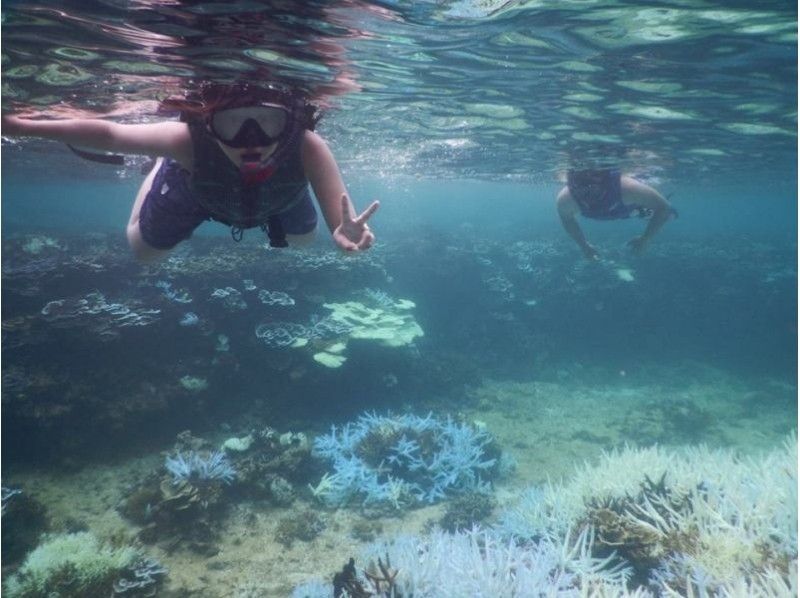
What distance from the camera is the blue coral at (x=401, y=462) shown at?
30.0 ft

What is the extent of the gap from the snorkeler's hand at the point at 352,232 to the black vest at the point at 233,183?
3.17 ft

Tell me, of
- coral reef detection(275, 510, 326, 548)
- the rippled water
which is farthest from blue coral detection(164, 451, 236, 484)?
the rippled water

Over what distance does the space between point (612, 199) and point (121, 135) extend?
10991 millimetres

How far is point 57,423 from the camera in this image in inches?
395

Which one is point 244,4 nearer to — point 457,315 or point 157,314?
point 157,314

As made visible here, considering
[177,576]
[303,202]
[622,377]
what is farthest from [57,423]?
[622,377]

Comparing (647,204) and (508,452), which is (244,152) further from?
(647,204)

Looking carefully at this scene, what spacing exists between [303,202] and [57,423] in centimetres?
834

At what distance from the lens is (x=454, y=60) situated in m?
9.48

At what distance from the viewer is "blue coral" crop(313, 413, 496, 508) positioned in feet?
30.0

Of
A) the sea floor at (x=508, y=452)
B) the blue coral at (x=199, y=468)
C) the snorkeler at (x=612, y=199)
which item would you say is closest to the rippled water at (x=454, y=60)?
the snorkeler at (x=612, y=199)

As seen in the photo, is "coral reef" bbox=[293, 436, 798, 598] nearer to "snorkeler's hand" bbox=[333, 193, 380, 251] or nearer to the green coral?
Answer: the green coral

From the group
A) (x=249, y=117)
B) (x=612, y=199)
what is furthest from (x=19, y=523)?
(x=612, y=199)

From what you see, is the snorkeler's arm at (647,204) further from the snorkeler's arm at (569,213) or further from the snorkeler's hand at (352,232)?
the snorkeler's hand at (352,232)
